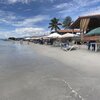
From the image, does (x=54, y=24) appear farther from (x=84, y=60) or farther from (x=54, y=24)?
(x=84, y=60)

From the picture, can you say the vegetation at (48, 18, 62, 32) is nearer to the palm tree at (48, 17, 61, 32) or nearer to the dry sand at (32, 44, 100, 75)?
the palm tree at (48, 17, 61, 32)

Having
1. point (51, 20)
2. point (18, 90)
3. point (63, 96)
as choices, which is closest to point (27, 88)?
point (18, 90)

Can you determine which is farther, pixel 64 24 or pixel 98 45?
pixel 64 24

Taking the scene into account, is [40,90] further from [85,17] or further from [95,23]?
[95,23]

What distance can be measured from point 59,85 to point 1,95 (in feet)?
7.79

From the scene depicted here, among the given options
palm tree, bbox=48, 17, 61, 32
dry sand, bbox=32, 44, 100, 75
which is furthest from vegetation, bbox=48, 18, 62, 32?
dry sand, bbox=32, 44, 100, 75

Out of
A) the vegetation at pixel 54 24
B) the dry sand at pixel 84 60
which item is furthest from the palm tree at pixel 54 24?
the dry sand at pixel 84 60

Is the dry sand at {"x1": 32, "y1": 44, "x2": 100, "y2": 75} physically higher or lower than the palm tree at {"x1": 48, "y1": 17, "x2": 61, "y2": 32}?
lower

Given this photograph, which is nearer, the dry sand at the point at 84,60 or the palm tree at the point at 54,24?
the dry sand at the point at 84,60

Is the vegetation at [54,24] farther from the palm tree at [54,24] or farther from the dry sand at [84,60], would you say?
the dry sand at [84,60]

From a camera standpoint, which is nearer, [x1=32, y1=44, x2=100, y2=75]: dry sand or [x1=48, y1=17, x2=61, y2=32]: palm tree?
[x1=32, y1=44, x2=100, y2=75]: dry sand

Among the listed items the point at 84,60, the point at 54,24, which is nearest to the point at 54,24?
the point at 54,24

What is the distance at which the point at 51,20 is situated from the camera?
237 ft

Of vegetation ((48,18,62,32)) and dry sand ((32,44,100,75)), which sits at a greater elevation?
vegetation ((48,18,62,32))
